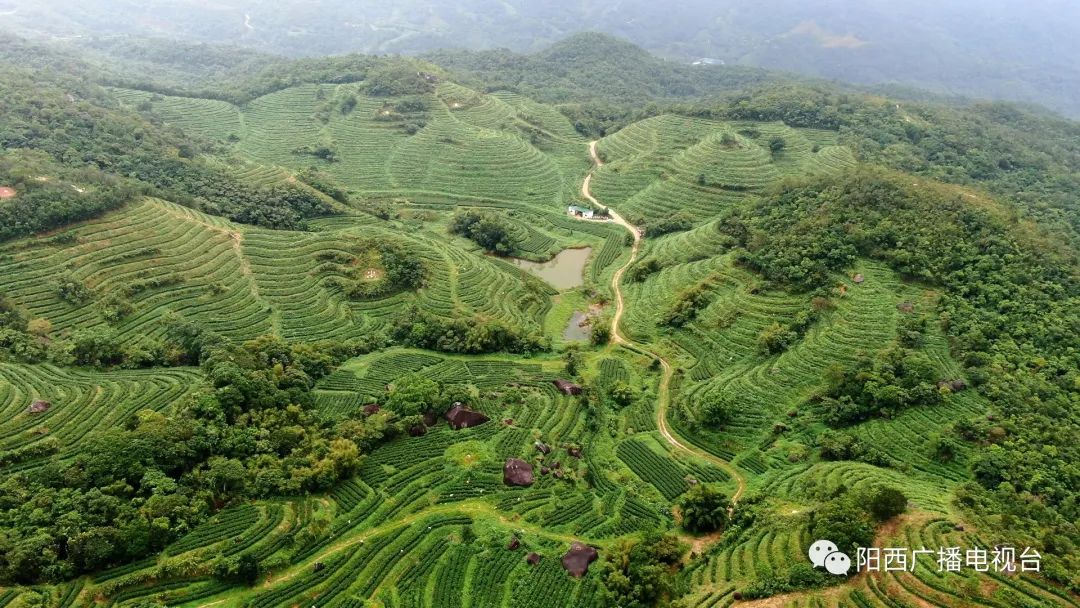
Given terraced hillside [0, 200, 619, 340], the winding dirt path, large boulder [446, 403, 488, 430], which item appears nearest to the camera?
the winding dirt path

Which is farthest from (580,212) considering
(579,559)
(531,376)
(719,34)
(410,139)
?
(719,34)

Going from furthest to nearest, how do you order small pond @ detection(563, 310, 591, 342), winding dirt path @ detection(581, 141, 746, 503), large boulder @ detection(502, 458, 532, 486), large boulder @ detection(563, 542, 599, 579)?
small pond @ detection(563, 310, 591, 342) < winding dirt path @ detection(581, 141, 746, 503) < large boulder @ detection(502, 458, 532, 486) < large boulder @ detection(563, 542, 599, 579)

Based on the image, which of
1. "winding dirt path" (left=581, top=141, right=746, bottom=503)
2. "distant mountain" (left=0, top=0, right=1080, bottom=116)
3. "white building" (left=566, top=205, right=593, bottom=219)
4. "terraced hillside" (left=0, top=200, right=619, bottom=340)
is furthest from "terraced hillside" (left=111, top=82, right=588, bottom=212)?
"distant mountain" (left=0, top=0, right=1080, bottom=116)

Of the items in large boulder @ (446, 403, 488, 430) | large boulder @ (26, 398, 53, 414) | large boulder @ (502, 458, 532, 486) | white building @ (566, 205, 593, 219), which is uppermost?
large boulder @ (26, 398, 53, 414)

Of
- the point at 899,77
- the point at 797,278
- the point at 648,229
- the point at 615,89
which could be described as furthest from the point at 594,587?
the point at 899,77

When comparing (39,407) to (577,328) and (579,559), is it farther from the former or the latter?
(577,328)

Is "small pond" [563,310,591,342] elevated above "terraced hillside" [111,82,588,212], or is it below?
below

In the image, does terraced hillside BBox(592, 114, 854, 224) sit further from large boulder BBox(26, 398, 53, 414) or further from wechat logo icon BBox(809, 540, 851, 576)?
large boulder BBox(26, 398, 53, 414)

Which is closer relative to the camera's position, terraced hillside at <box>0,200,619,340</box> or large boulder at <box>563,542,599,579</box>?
large boulder at <box>563,542,599,579</box>
